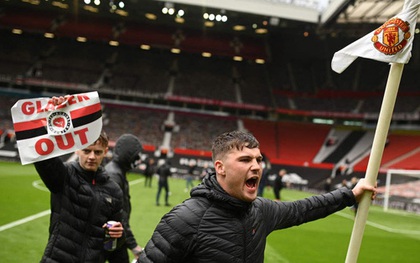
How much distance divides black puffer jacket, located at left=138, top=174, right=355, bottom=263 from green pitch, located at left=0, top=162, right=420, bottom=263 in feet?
18.9

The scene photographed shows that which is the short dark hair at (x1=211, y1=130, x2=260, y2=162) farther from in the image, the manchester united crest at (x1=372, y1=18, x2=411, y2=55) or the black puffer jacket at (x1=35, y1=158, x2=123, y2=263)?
the black puffer jacket at (x1=35, y1=158, x2=123, y2=263)

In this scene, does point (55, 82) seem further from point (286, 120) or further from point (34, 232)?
point (34, 232)

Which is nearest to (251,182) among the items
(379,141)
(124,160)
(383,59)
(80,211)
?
(379,141)

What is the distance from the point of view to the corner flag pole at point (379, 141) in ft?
9.87

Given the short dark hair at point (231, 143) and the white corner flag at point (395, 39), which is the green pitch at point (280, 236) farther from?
the white corner flag at point (395, 39)

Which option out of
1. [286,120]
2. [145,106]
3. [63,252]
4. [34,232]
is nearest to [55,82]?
[145,106]

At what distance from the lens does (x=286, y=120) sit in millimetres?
47781

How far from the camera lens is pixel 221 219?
2715mm

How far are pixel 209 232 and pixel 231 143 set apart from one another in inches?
23.3

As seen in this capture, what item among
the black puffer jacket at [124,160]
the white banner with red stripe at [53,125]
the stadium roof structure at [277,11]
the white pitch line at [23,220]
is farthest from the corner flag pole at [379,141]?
the stadium roof structure at [277,11]

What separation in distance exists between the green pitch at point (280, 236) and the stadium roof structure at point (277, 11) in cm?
1767

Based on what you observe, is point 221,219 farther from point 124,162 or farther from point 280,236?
point 280,236

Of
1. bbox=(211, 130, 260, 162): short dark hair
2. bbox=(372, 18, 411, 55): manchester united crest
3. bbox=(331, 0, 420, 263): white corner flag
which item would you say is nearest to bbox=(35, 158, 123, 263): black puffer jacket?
bbox=(211, 130, 260, 162): short dark hair

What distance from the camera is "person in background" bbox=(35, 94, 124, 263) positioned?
3.90m
